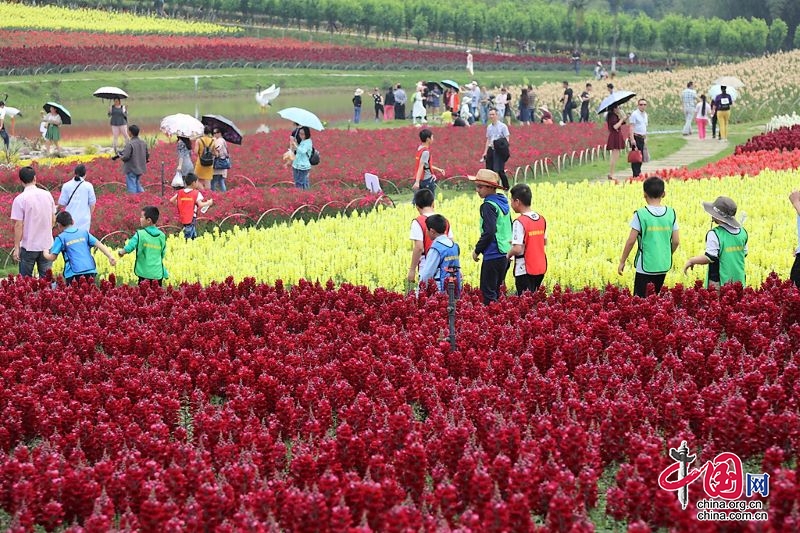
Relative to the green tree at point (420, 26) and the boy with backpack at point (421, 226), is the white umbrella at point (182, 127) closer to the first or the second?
the boy with backpack at point (421, 226)

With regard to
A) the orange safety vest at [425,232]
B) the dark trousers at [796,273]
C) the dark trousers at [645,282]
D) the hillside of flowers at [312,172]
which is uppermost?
the orange safety vest at [425,232]

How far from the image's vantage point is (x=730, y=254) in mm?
11344

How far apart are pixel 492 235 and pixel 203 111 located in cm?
3799

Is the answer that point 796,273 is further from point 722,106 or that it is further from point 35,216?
point 722,106

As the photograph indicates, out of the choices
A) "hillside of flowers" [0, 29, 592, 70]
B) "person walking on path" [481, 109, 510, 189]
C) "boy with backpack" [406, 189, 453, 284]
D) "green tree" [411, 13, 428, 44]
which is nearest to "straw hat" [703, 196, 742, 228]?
"boy with backpack" [406, 189, 453, 284]

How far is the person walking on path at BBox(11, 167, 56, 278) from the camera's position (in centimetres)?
1338

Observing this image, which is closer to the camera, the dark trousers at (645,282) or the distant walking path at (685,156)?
the dark trousers at (645,282)

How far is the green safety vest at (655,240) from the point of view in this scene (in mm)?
11109

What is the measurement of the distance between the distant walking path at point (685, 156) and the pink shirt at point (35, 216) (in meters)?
15.1

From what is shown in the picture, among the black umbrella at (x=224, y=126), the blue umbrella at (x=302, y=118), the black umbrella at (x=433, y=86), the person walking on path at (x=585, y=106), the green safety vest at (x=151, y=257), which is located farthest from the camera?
the black umbrella at (x=433, y=86)

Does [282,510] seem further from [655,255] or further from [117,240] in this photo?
[117,240]

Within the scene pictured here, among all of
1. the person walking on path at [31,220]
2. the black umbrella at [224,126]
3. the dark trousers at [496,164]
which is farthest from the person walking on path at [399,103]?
the person walking on path at [31,220]

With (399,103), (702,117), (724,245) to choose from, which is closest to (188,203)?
(724,245)

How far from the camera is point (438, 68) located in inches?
3056
